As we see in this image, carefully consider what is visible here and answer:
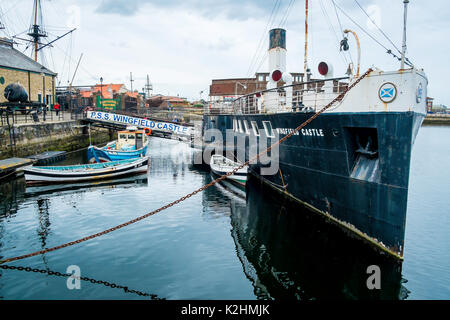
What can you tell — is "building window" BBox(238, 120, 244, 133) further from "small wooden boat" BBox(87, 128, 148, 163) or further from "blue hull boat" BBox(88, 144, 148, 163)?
"blue hull boat" BBox(88, 144, 148, 163)

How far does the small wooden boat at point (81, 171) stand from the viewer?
2002 centimetres

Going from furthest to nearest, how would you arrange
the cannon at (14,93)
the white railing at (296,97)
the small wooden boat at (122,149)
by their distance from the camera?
the cannon at (14,93)
the small wooden boat at (122,149)
the white railing at (296,97)

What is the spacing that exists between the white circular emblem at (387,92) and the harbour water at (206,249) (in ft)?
18.1

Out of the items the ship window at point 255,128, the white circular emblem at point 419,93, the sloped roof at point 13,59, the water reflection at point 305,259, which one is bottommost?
the water reflection at point 305,259

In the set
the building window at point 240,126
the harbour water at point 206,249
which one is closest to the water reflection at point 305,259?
the harbour water at point 206,249

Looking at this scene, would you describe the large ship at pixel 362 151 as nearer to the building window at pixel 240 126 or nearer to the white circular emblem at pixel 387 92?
the white circular emblem at pixel 387 92

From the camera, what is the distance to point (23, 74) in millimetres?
38438

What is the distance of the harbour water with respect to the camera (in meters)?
9.16

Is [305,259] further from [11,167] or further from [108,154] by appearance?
→ [11,167]

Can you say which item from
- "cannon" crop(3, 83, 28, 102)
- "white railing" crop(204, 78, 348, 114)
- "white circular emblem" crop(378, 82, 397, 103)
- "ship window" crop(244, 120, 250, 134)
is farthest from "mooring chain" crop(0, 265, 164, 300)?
"cannon" crop(3, 83, 28, 102)
